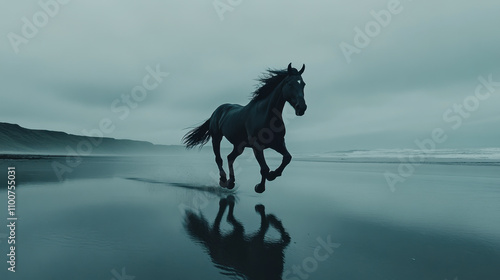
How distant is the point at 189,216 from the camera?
435cm

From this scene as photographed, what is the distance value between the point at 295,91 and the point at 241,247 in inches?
117

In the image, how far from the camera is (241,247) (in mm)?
2920

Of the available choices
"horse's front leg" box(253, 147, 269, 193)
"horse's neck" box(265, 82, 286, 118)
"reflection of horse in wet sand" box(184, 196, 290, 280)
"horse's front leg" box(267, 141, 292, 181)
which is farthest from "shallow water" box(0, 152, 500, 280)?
"horse's neck" box(265, 82, 286, 118)

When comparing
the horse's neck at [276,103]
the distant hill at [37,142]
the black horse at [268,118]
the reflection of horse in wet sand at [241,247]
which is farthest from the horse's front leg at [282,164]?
the distant hill at [37,142]

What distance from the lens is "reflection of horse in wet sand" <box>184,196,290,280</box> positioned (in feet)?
7.71

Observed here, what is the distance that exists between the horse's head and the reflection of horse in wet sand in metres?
1.89

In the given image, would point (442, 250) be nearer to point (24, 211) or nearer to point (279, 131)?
point (279, 131)

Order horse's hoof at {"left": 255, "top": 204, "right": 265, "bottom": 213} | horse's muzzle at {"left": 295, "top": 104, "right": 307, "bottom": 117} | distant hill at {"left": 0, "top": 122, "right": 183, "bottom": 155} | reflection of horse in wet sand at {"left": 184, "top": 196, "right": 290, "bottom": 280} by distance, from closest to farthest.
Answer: reflection of horse in wet sand at {"left": 184, "top": 196, "right": 290, "bottom": 280}
horse's muzzle at {"left": 295, "top": 104, "right": 307, "bottom": 117}
horse's hoof at {"left": 255, "top": 204, "right": 265, "bottom": 213}
distant hill at {"left": 0, "top": 122, "right": 183, "bottom": 155}

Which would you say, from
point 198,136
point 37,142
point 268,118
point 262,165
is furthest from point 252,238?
point 37,142

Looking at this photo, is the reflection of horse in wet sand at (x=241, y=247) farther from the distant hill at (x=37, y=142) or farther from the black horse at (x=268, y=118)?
the distant hill at (x=37, y=142)

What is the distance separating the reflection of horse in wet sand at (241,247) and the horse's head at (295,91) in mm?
1891

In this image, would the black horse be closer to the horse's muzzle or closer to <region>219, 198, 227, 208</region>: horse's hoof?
the horse's muzzle

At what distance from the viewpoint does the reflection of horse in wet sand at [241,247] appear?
2350mm

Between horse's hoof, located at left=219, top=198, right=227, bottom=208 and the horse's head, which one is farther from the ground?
the horse's head
